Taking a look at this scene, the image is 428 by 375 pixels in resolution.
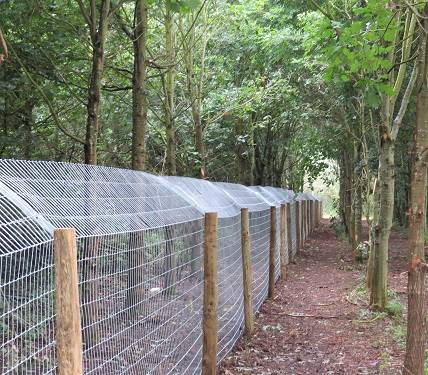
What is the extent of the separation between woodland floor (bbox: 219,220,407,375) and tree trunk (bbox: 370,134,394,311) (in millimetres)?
274

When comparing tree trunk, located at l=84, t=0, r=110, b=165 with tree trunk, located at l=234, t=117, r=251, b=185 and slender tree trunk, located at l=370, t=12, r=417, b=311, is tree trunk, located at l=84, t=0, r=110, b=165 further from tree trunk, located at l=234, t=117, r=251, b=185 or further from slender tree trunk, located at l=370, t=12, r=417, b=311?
tree trunk, located at l=234, t=117, r=251, b=185

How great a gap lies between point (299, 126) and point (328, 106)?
13.3 ft

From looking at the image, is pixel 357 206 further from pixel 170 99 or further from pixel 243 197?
pixel 243 197

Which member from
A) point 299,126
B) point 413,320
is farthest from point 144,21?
point 299,126

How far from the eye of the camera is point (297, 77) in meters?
15.6

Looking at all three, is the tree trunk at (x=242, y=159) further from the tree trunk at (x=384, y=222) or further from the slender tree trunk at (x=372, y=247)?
the tree trunk at (x=384, y=222)

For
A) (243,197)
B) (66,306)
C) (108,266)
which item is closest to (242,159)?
(243,197)

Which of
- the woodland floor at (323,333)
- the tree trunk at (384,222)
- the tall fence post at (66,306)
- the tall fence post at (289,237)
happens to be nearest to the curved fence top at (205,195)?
the woodland floor at (323,333)

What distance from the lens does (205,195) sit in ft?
19.9

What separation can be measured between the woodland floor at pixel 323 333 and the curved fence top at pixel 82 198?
2408 millimetres

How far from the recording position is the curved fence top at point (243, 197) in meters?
7.75

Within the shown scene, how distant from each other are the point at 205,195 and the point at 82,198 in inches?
122

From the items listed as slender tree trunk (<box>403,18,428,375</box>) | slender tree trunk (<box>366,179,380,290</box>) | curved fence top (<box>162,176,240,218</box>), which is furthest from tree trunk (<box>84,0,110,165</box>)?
slender tree trunk (<box>366,179,380,290</box>)

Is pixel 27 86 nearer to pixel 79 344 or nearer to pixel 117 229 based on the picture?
pixel 117 229
